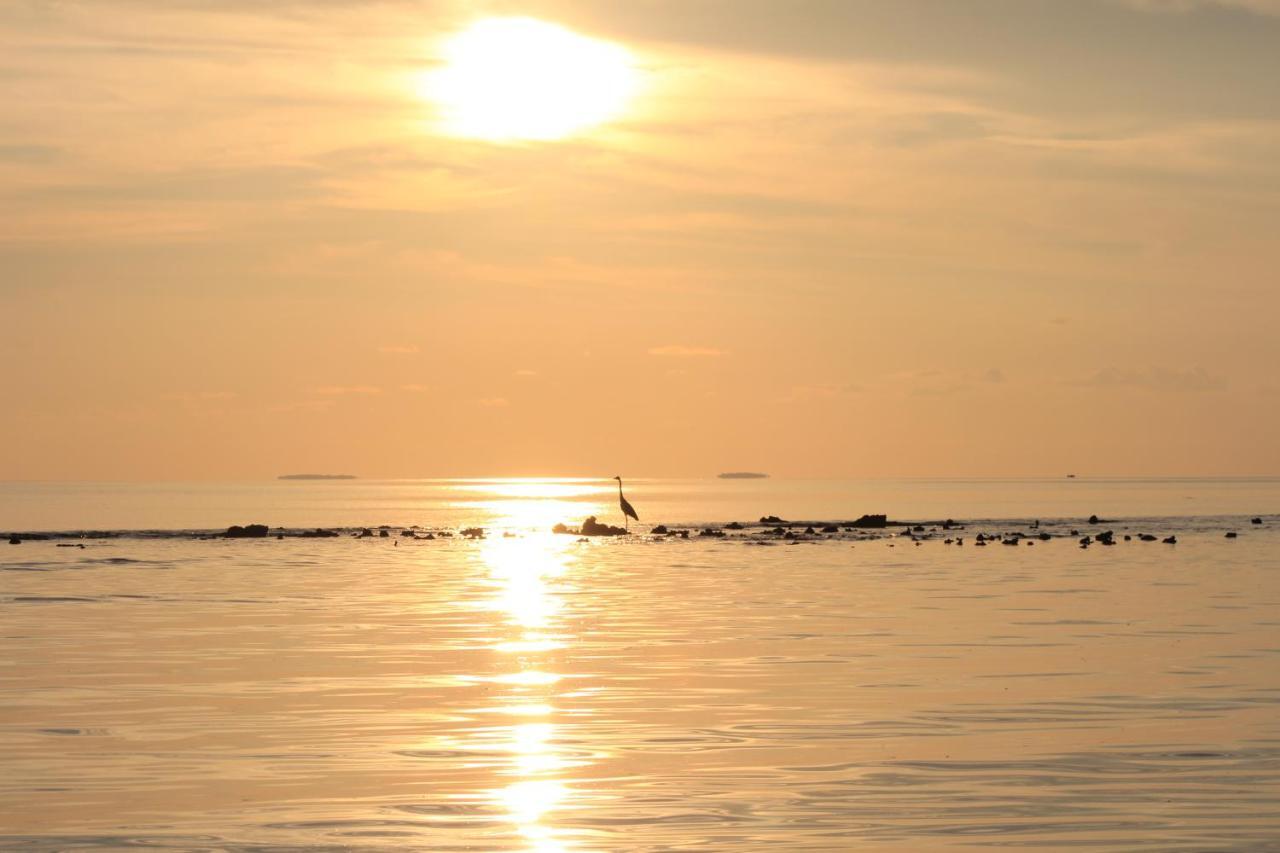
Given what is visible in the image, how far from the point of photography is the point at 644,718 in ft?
80.2

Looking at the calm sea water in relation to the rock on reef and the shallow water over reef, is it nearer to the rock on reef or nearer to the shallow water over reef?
the shallow water over reef

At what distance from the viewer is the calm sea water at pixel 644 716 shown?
669 inches

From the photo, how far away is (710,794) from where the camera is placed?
1853cm

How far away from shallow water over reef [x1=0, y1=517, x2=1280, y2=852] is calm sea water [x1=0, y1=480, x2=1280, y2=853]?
0.26ft

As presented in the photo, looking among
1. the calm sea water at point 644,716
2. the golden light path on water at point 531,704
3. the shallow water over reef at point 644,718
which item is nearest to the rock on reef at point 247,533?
the golden light path on water at point 531,704

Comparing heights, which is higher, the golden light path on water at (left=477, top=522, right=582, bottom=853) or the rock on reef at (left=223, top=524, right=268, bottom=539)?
the rock on reef at (left=223, top=524, right=268, bottom=539)

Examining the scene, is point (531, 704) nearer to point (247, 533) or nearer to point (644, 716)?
point (644, 716)

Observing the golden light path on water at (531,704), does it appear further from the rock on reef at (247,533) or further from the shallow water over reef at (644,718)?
the rock on reef at (247,533)

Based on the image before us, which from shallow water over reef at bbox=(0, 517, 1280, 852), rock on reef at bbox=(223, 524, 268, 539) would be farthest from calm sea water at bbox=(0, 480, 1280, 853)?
rock on reef at bbox=(223, 524, 268, 539)

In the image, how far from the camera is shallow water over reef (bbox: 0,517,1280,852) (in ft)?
55.7

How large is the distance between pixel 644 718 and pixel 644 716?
22 centimetres

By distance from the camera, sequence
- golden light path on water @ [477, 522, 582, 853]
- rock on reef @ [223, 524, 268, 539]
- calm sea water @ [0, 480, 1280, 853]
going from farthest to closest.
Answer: rock on reef @ [223, 524, 268, 539] < golden light path on water @ [477, 522, 582, 853] < calm sea water @ [0, 480, 1280, 853]

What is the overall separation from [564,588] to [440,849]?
38309mm

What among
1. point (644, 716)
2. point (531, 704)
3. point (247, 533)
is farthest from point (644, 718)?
point (247, 533)
